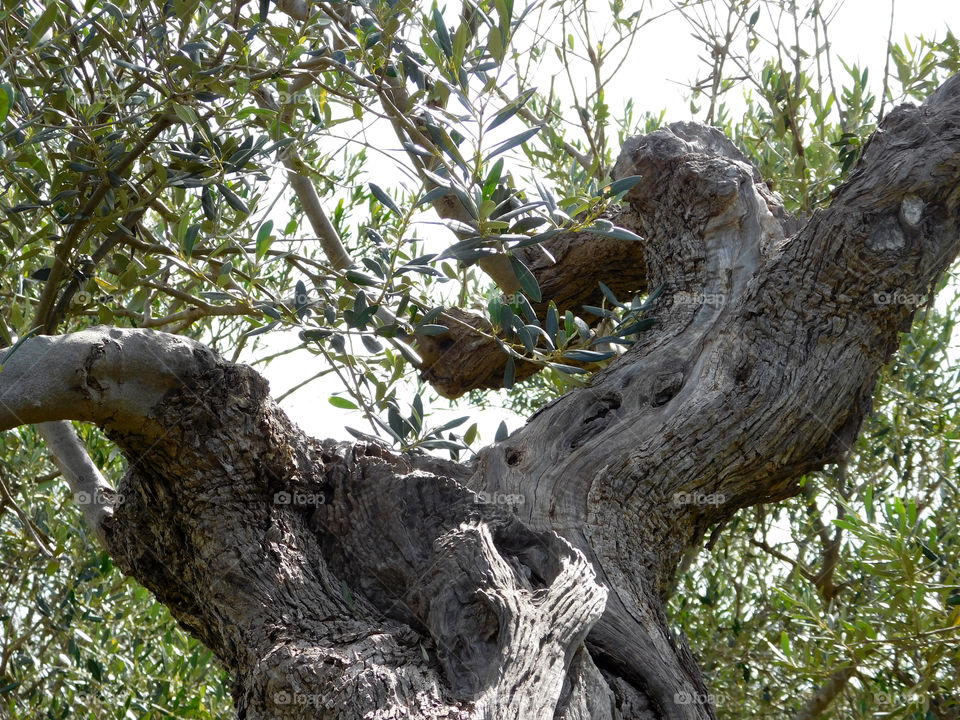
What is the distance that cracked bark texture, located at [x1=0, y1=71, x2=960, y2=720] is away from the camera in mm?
2115

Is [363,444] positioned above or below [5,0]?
below

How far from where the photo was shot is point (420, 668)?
2064 millimetres

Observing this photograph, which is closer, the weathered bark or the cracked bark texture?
the cracked bark texture

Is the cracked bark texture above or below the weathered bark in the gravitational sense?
below

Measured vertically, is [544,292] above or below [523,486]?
above

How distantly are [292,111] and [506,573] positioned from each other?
6.77ft

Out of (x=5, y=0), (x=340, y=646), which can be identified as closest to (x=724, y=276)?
(x=340, y=646)

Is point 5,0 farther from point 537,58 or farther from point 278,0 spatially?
point 537,58

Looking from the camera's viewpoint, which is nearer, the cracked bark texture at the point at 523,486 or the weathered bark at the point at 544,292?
the cracked bark texture at the point at 523,486

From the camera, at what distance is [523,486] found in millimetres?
2773

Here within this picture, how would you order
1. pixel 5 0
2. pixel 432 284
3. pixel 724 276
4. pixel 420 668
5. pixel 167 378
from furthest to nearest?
pixel 432 284 < pixel 724 276 < pixel 5 0 < pixel 167 378 < pixel 420 668

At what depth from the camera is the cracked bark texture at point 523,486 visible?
6.94 ft

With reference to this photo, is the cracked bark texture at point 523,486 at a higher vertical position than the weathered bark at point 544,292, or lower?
lower

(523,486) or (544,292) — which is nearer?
(523,486)
